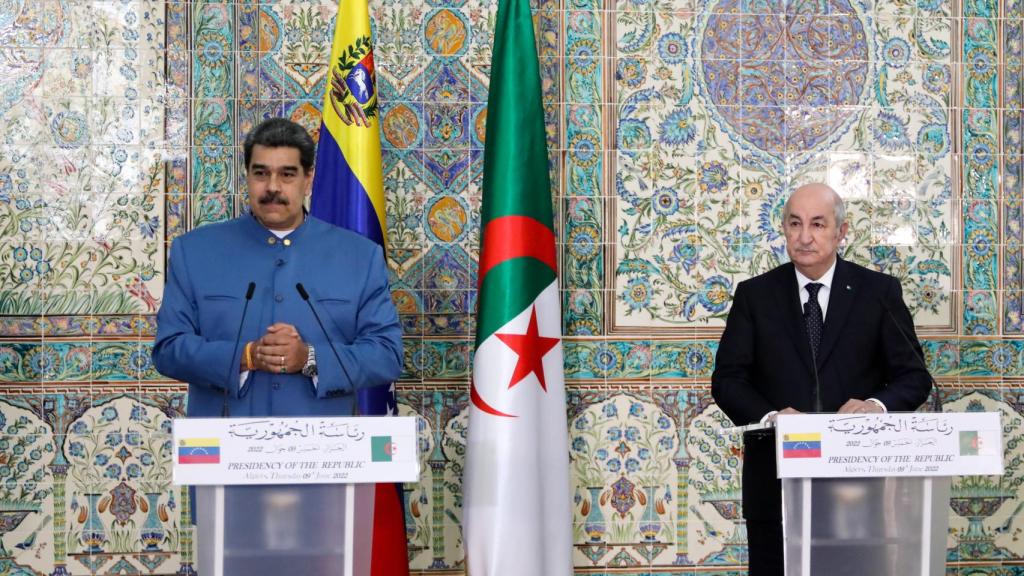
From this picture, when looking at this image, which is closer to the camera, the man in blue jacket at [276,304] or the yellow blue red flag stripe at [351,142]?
the man in blue jacket at [276,304]

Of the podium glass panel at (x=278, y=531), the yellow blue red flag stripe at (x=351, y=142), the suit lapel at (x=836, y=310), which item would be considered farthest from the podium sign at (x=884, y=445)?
the yellow blue red flag stripe at (x=351, y=142)

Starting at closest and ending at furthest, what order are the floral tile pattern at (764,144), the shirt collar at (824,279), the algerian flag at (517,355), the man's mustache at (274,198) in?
the man's mustache at (274,198), the shirt collar at (824,279), the algerian flag at (517,355), the floral tile pattern at (764,144)

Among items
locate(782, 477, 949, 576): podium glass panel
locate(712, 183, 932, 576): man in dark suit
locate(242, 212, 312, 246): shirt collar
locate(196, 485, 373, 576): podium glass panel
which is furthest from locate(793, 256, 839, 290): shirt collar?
locate(196, 485, 373, 576): podium glass panel

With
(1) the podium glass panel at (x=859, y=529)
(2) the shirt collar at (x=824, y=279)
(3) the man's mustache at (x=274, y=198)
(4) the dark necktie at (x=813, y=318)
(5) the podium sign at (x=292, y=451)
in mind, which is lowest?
(1) the podium glass panel at (x=859, y=529)

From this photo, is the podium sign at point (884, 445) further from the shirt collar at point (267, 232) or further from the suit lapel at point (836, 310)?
the shirt collar at point (267, 232)

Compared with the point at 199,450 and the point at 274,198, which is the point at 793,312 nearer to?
the point at 274,198

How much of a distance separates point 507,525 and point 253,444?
1.66 metres

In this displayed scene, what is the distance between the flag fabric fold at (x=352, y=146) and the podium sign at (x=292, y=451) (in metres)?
1.51

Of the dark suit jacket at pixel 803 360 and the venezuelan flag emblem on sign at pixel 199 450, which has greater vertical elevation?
the dark suit jacket at pixel 803 360

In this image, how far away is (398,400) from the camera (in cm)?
431

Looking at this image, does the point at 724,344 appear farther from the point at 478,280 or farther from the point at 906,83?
the point at 906,83

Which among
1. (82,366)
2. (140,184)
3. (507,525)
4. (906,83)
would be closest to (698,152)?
(906,83)

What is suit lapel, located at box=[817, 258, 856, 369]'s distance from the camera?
10.3 ft

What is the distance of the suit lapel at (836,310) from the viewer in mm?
3137
